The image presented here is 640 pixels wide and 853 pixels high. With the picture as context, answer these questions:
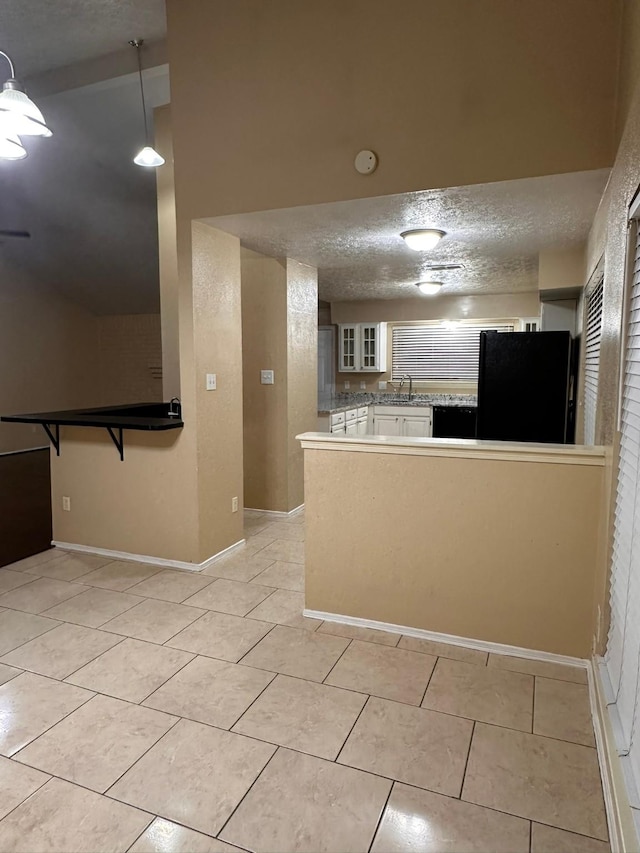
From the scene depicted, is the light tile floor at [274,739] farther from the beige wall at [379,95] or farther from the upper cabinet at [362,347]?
the upper cabinet at [362,347]

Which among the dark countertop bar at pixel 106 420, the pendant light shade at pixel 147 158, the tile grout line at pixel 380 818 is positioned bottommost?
the tile grout line at pixel 380 818

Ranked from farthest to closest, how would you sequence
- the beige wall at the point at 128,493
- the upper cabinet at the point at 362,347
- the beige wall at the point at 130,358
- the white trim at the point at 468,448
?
the beige wall at the point at 130,358, the upper cabinet at the point at 362,347, the beige wall at the point at 128,493, the white trim at the point at 468,448

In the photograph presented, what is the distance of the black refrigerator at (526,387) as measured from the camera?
360 centimetres

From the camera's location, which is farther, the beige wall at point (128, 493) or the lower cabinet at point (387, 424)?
the lower cabinet at point (387, 424)

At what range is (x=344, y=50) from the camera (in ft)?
8.44

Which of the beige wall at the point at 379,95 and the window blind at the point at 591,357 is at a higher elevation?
the beige wall at the point at 379,95

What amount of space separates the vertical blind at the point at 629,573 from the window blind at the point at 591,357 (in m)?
0.95

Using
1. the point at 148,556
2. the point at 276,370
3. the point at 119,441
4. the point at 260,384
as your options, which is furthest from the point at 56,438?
the point at 276,370

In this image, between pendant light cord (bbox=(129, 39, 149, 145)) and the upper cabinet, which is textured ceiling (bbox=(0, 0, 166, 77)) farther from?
the upper cabinet

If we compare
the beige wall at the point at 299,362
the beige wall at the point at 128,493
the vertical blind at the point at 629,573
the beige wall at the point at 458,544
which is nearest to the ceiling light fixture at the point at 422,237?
the beige wall at the point at 299,362

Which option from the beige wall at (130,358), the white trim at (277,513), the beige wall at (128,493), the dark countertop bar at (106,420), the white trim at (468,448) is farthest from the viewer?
the beige wall at (130,358)

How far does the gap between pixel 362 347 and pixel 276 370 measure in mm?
3005

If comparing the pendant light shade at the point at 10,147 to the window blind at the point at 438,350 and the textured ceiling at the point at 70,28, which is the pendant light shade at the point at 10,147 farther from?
the window blind at the point at 438,350

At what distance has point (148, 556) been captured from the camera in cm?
366
